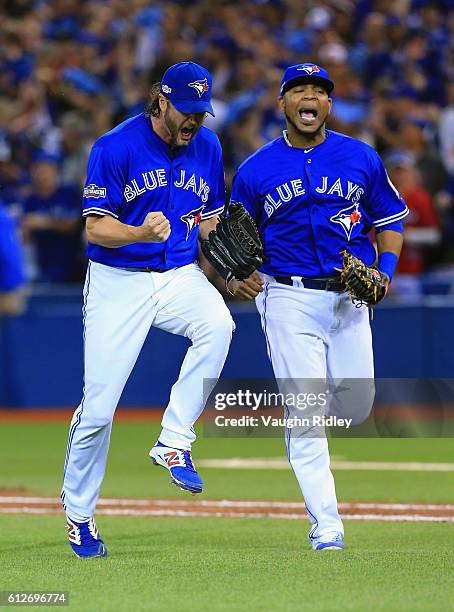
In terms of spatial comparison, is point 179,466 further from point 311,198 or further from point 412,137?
point 412,137

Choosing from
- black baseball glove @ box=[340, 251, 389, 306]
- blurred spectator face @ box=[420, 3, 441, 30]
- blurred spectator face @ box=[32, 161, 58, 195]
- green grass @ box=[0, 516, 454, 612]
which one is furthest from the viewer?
blurred spectator face @ box=[420, 3, 441, 30]

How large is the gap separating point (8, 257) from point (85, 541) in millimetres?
5548

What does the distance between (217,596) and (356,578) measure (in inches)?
30.0

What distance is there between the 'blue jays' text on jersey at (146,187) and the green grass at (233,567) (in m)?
1.64

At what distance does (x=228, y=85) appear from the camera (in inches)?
680

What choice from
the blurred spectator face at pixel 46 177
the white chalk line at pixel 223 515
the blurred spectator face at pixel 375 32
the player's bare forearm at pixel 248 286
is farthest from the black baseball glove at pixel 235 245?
the blurred spectator face at pixel 375 32

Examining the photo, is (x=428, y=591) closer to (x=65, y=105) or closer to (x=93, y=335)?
(x=93, y=335)

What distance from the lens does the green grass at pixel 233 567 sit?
5.53m

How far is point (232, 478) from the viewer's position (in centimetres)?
1056

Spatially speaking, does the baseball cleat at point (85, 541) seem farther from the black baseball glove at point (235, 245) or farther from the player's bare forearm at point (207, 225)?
the player's bare forearm at point (207, 225)

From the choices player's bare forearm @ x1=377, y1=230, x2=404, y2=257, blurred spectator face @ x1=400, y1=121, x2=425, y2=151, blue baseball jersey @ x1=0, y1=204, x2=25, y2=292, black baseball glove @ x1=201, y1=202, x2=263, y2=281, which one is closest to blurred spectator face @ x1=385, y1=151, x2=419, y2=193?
blurred spectator face @ x1=400, y1=121, x2=425, y2=151

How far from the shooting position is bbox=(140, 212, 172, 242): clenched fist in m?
6.56

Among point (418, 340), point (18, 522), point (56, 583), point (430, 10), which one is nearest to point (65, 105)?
point (430, 10)

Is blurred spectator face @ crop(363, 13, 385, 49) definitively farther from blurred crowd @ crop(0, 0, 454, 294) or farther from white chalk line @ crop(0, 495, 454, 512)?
white chalk line @ crop(0, 495, 454, 512)
